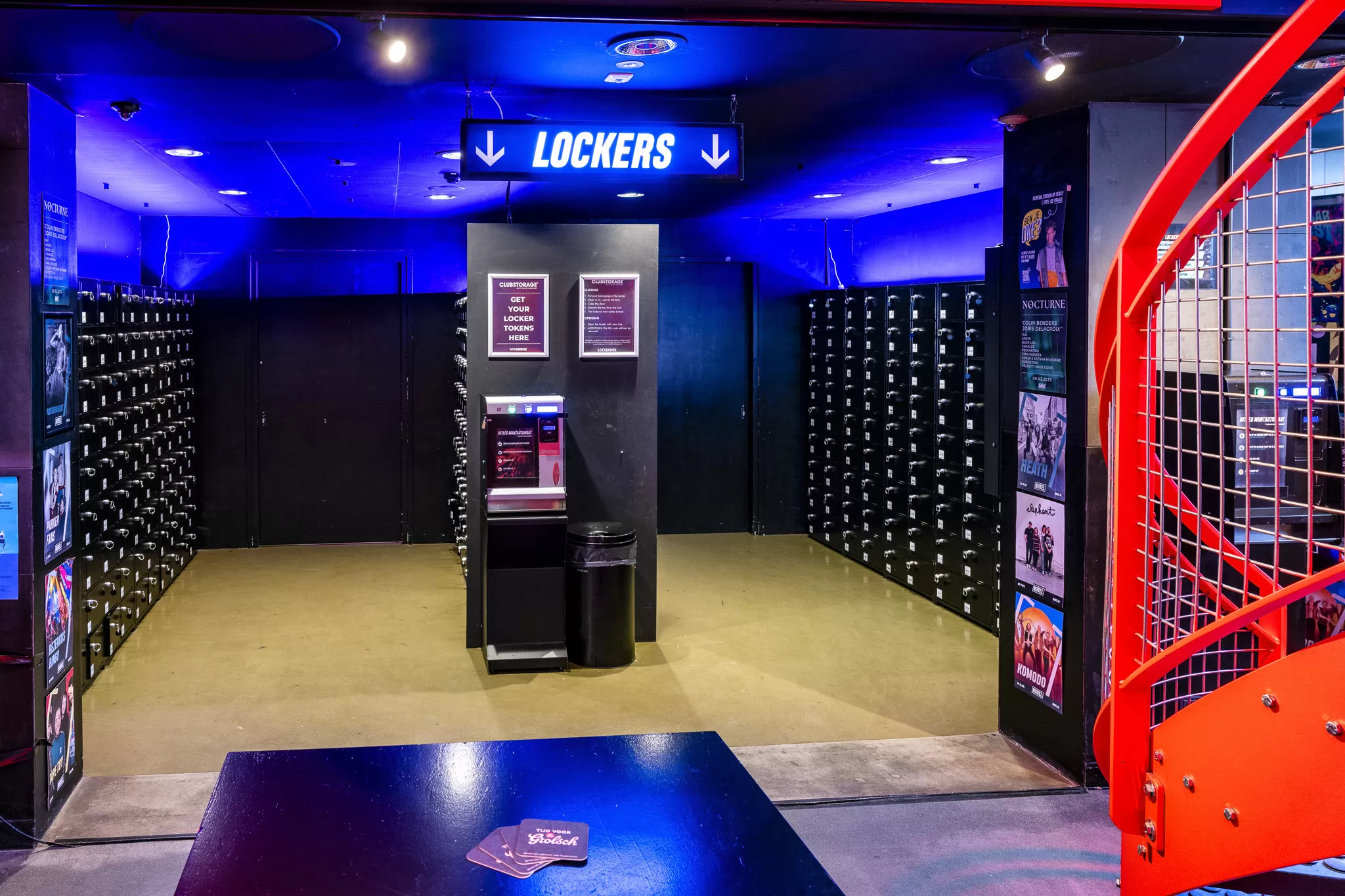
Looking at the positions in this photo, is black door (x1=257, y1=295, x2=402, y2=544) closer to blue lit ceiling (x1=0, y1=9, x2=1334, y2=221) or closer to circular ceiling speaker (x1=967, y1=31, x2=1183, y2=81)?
blue lit ceiling (x1=0, y1=9, x2=1334, y2=221)

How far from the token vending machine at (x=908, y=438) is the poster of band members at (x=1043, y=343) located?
148 cm

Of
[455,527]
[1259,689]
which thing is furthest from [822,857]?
[455,527]

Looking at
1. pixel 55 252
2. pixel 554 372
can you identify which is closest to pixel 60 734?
pixel 55 252

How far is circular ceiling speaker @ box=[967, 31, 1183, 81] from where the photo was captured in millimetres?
3402

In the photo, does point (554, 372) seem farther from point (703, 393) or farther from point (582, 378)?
point (703, 393)

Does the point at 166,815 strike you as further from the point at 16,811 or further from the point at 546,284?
the point at 546,284

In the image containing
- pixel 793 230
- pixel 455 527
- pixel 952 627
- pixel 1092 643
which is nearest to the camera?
pixel 1092 643

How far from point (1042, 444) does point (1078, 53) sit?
1.55m

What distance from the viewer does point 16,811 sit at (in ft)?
12.7

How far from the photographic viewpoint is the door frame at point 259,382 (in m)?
9.31

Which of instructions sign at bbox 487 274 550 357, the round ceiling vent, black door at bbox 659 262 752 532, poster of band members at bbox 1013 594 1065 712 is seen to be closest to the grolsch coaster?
the round ceiling vent

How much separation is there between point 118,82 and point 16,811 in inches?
99.5

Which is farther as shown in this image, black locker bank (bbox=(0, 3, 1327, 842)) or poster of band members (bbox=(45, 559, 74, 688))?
poster of band members (bbox=(45, 559, 74, 688))

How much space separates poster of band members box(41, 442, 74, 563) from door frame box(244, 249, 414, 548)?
5.20 meters
